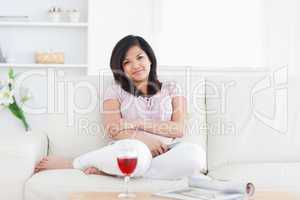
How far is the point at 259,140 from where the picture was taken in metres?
2.87

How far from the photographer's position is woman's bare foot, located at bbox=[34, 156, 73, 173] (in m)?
2.60

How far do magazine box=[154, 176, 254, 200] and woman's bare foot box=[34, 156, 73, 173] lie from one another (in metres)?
0.88

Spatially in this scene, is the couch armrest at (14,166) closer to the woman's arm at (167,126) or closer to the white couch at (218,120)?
the white couch at (218,120)

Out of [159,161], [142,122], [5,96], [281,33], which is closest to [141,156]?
[159,161]

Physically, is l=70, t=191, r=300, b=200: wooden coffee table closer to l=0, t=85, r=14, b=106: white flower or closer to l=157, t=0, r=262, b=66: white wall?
l=0, t=85, r=14, b=106: white flower

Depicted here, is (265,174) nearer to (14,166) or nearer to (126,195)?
(126,195)

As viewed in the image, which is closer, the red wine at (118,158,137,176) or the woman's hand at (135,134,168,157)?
the red wine at (118,158,137,176)

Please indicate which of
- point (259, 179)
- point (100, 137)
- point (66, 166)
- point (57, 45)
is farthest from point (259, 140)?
point (57, 45)

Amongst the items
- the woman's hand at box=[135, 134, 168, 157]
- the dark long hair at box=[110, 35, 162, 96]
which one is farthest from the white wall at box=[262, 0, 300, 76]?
the woman's hand at box=[135, 134, 168, 157]

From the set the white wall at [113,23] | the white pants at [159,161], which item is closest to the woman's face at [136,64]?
the white pants at [159,161]

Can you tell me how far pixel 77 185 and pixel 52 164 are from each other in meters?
0.39

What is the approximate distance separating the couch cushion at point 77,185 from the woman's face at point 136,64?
684mm

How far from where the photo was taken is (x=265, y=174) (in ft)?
8.14

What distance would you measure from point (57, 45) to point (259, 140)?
238 cm
